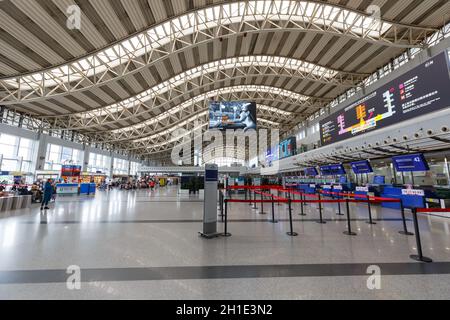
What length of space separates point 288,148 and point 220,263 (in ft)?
55.2

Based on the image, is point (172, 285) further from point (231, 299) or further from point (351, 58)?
point (351, 58)

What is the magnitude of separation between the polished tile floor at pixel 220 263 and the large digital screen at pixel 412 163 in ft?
5.68

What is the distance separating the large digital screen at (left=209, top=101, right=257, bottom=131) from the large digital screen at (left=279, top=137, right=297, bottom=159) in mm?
5482

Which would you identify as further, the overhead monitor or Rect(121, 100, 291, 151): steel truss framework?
Rect(121, 100, 291, 151): steel truss framework

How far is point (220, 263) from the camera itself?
2980mm

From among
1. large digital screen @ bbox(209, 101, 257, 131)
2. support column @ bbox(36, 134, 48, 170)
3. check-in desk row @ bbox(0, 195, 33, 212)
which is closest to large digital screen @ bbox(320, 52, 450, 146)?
large digital screen @ bbox(209, 101, 257, 131)

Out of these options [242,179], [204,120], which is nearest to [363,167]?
[242,179]

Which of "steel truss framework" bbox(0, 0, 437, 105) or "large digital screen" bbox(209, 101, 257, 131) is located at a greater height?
"steel truss framework" bbox(0, 0, 437, 105)

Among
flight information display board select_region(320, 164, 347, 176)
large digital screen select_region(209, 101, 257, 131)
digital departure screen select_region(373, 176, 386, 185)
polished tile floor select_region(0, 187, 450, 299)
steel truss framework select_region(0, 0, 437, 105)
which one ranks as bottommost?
polished tile floor select_region(0, 187, 450, 299)

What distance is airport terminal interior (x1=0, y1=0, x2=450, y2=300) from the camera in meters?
2.60

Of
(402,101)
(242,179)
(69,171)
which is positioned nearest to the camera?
(402,101)

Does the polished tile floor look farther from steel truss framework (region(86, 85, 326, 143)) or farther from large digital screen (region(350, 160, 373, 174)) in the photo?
steel truss framework (region(86, 85, 326, 143))

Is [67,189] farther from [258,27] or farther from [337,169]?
[337,169]
